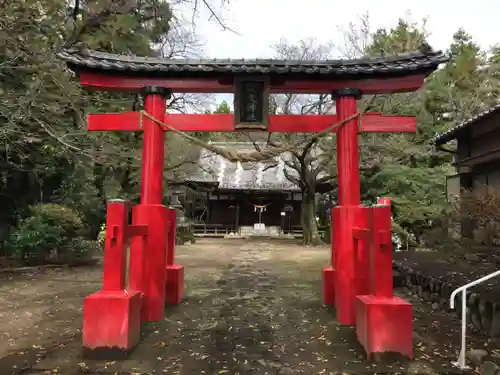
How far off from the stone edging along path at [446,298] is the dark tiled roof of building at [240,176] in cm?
1670

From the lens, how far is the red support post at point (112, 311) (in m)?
4.54

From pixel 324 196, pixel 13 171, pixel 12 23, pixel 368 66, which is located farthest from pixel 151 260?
pixel 324 196

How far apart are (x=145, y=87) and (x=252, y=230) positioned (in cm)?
2175

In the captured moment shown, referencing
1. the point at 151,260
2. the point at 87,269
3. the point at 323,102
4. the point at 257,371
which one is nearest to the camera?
the point at 257,371

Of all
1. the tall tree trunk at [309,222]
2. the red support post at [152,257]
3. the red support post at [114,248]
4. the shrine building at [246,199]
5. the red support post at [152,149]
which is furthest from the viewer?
the shrine building at [246,199]

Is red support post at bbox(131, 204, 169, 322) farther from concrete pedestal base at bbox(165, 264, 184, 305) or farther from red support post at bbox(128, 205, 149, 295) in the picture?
concrete pedestal base at bbox(165, 264, 184, 305)

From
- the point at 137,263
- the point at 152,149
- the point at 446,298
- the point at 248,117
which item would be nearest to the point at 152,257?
the point at 137,263

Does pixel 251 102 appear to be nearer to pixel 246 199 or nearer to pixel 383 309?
pixel 383 309

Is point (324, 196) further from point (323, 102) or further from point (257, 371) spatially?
point (257, 371)

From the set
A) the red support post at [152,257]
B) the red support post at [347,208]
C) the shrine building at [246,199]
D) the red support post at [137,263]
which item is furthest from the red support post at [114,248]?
the shrine building at [246,199]

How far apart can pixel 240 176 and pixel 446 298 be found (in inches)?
864

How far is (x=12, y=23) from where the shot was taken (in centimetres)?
712

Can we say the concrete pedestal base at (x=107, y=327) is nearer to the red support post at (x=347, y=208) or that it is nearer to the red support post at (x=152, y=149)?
the red support post at (x=152, y=149)

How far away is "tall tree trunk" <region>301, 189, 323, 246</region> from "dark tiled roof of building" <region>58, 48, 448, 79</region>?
1553 centimetres
